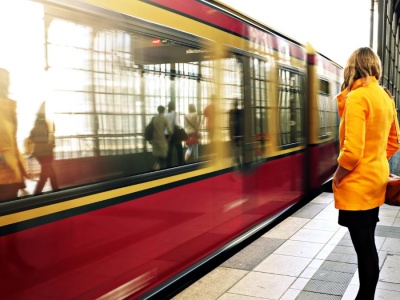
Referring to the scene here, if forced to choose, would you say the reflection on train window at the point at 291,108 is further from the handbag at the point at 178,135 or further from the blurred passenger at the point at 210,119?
the handbag at the point at 178,135

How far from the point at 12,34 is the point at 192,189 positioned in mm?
2251

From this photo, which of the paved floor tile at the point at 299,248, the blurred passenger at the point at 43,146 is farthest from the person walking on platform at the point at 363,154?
the paved floor tile at the point at 299,248

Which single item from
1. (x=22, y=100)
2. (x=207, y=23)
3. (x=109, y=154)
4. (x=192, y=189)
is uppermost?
(x=207, y=23)

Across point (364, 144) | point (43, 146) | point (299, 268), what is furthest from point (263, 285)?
point (43, 146)

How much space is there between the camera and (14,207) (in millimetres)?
2754

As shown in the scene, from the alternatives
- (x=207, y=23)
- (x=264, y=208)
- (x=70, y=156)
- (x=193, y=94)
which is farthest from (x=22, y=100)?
(x=264, y=208)

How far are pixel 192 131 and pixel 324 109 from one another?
20.5 feet

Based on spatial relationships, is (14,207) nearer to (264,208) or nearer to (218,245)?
(218,245)

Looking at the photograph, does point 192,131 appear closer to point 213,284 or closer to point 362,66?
point 213,284

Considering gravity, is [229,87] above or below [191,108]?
above

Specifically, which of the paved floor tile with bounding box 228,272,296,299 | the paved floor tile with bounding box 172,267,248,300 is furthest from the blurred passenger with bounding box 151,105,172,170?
the paved floor tile with bounding box 228,272,296,299

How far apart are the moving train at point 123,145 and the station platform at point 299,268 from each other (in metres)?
0.27

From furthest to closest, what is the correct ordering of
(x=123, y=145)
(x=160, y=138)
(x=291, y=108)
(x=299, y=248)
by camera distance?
(x=291, y=108) < (x=299, y=248) < (x=160, y=138) < (x=123, y=145)

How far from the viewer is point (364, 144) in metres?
3.25
